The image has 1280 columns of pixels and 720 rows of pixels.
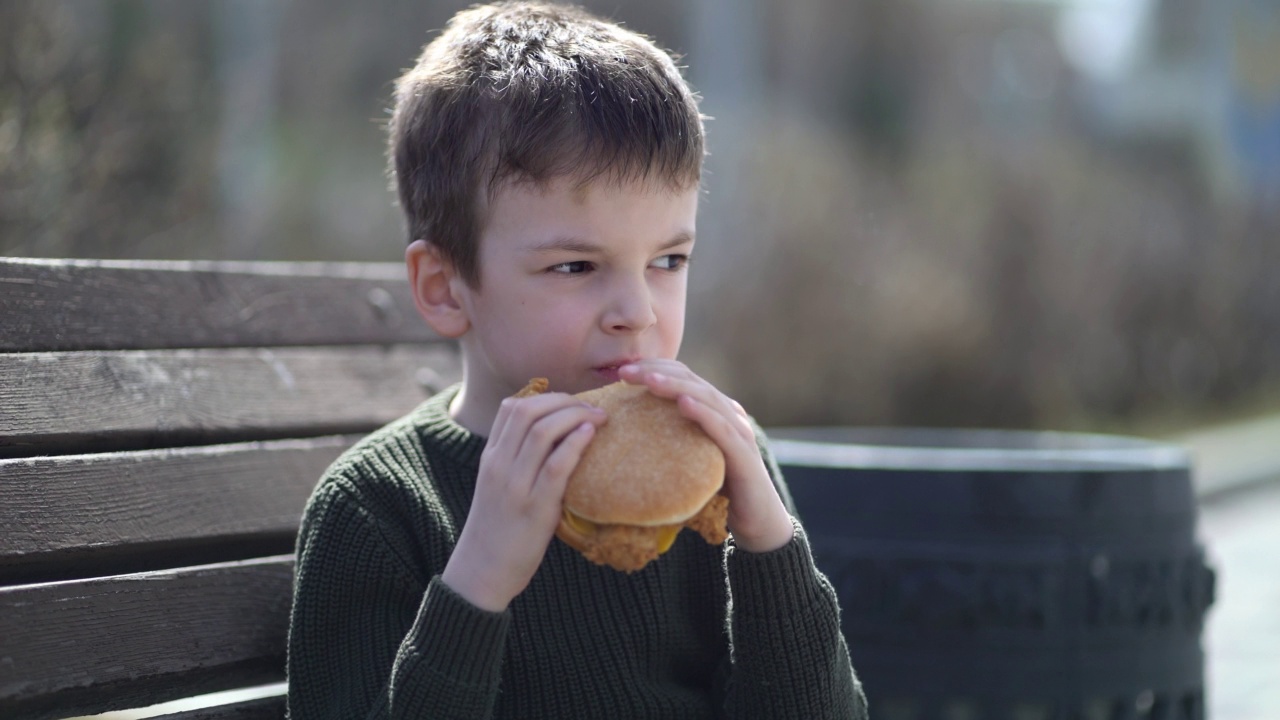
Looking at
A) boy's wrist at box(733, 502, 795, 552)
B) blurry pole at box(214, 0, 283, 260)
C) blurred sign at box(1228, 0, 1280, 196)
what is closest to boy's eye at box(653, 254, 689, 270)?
boy's wrist at box(733, 502, 795, 552)

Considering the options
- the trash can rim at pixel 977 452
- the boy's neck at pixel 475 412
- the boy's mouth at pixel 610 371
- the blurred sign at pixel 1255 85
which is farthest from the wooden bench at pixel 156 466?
the blurred sign at pixel 1255 85

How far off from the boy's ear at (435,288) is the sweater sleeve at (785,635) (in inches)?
21.6

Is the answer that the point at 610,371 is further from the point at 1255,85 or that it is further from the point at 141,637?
the point at 1255,85

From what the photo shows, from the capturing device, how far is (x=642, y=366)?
169cm

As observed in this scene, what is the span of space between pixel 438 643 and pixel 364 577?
9.3 inches

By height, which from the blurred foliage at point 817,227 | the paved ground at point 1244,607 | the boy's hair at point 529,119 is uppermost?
the boy's hair at point 529,119

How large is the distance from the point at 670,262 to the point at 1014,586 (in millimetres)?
787

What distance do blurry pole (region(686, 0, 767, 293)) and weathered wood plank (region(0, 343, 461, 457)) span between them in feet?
20.8

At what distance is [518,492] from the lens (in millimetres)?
1564

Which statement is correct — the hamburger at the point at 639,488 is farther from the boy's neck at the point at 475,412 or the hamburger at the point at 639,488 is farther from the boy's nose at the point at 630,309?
the boy's neck at the point at 475,412

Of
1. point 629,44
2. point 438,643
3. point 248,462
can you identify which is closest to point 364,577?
point 438,643

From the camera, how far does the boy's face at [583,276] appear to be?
1.77 metres

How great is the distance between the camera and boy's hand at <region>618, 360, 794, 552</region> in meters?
1.65

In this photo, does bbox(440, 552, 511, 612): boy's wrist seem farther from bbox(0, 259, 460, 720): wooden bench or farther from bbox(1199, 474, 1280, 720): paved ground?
bbox(1199, 474, 1280, 720): paved ground
